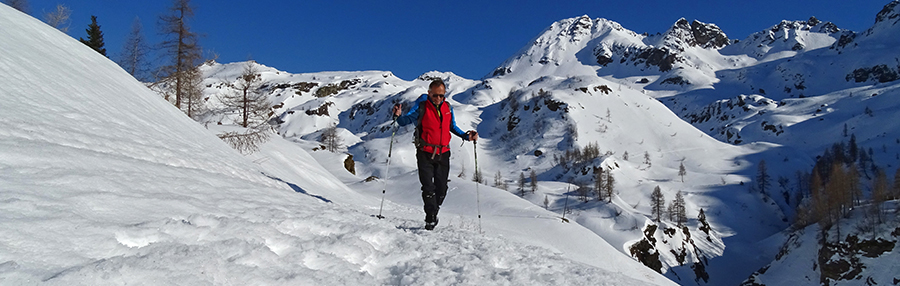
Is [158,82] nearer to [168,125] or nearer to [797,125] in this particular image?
[168,125]

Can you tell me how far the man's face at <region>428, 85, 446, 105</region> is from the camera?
6.16m

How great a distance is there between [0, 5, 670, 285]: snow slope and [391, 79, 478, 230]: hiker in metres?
0.54

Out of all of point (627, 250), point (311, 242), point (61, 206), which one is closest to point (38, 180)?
point (61, 206)

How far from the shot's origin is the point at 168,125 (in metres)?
8.92

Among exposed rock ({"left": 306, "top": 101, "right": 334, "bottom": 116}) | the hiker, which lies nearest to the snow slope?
the hiker

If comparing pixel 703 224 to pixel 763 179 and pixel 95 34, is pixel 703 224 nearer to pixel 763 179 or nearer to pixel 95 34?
pixel 763 179

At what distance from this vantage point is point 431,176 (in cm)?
621

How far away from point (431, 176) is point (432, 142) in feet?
1.78

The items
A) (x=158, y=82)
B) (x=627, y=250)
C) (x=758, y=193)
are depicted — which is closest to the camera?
(x=158, y=82)

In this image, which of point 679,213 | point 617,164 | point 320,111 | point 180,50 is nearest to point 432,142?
point 180,50

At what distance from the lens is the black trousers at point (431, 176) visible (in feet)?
20.0

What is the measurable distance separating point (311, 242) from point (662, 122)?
438ft

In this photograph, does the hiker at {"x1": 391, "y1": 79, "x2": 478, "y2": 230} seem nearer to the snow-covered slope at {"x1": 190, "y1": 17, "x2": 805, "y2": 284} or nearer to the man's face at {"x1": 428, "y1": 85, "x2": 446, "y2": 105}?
the man's face at {"x1": 428, "y1": 85, "x2": 446, "y2": 105}

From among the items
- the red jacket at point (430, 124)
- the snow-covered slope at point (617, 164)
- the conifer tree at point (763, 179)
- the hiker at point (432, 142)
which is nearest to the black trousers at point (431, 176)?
the hiker at point (432, 142)
